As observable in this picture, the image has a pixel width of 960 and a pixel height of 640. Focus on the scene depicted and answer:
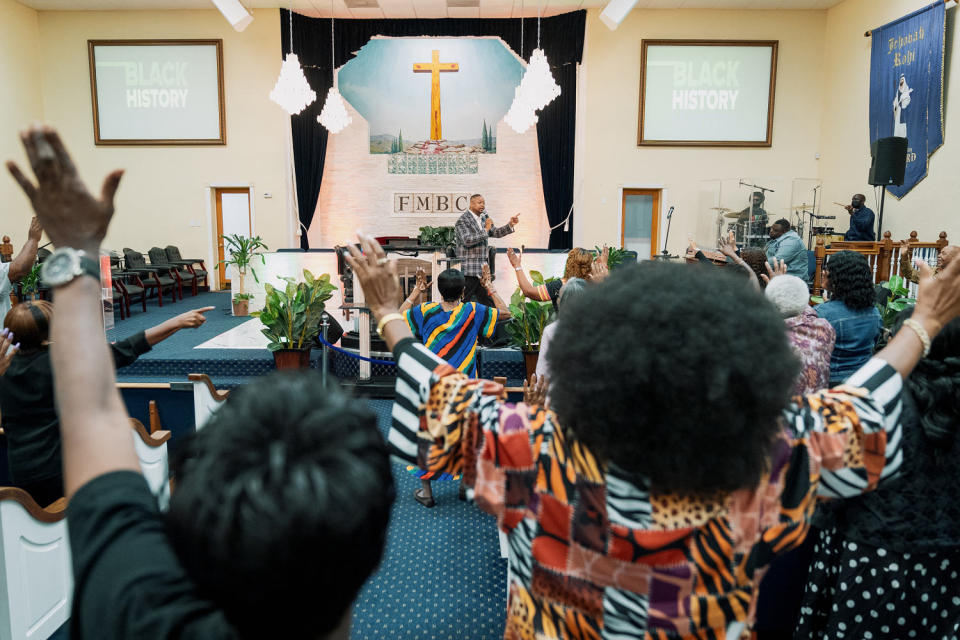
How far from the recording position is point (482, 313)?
328cm

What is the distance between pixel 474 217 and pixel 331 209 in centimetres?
543

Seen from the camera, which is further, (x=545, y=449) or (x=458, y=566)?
(x=458, y=566)

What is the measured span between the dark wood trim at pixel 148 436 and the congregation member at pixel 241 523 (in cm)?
241

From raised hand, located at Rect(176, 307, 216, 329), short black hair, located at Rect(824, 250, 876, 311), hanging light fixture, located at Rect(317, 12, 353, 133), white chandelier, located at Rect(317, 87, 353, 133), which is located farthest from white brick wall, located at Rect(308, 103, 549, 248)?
raised hand, located at Rect(176, 307, 216, 329)

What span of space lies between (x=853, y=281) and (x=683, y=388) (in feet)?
7.34

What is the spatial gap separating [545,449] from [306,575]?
41cm

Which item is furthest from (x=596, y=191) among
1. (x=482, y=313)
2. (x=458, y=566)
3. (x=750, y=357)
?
(x=750, y=357)


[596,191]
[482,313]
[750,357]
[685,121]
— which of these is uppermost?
[685,121]

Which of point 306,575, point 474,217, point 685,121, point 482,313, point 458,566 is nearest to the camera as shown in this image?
point 306,575

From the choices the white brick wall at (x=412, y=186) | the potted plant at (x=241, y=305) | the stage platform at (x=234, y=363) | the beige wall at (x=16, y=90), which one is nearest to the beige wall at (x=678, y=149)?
the white brick wall at (x=412, y=186)

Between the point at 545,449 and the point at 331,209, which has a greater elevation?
the point at 331,209

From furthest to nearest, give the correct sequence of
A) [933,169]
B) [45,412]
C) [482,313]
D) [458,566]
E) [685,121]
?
[685,121] < [933,169] < [482,313] < [458,566] < [45,412]

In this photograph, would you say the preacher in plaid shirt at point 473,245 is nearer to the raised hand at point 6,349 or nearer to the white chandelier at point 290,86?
the white chandelier at point 290,86

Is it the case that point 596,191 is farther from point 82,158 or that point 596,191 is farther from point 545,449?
point 545,449
